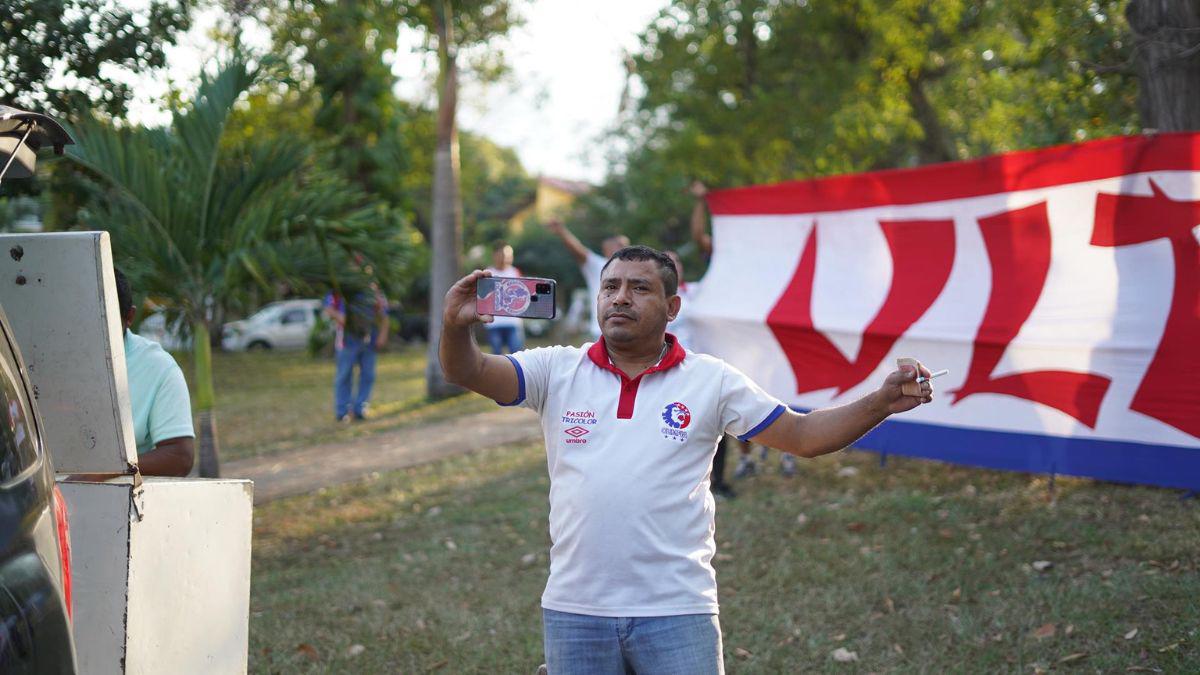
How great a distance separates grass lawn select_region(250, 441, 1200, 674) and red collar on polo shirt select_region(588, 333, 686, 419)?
240cm

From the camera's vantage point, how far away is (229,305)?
846cm

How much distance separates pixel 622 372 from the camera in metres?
3.25

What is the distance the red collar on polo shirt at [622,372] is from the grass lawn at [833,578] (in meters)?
2.40

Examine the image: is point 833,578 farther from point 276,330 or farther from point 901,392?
point 276,330

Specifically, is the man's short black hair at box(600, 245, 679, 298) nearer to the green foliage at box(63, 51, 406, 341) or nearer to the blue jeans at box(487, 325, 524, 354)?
the green foliage at box(63, 51, 406, 341)

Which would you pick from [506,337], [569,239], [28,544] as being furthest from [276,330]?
[28,544]

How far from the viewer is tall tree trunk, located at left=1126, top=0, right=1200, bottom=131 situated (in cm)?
684

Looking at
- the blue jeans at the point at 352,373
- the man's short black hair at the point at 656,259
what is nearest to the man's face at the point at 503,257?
the blue jeans at the point at 352,373

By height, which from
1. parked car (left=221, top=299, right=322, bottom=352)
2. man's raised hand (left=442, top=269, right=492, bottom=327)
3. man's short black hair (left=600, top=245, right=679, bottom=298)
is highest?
man's short black hair (left=600, top=245, right=679, bottom=298)

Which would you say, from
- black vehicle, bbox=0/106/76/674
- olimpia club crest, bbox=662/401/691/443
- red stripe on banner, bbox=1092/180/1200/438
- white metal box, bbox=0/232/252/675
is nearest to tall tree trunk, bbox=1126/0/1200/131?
red stripe on banner, bbox=1092/180/1200/438

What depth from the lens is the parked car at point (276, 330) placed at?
33719mm

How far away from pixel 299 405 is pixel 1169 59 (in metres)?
12.8

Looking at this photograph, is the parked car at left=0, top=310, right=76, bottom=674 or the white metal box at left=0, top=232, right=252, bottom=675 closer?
the parked car at left=0, top=310, right=76, bottom=674

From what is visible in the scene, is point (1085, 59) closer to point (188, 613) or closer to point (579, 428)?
point (579, 428)
